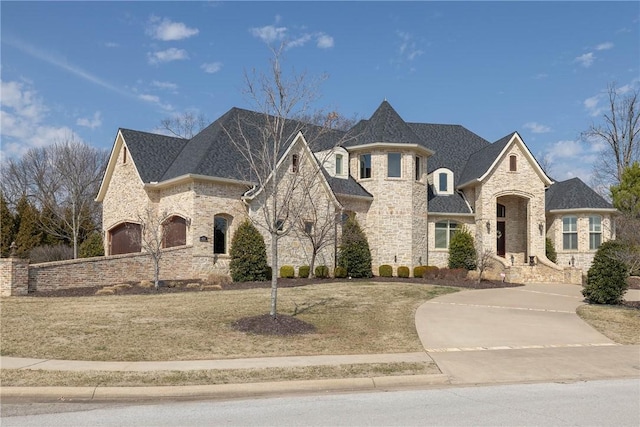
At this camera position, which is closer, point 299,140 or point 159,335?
point 159,335

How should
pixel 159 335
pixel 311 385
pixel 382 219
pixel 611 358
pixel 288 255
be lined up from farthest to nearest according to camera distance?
pixel 382 219 → pixel 288 255 → pixel 159 335 → pixel 611 358 → pixel 311 385

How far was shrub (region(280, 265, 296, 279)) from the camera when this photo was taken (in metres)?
25.5

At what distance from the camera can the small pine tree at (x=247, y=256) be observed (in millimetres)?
23688

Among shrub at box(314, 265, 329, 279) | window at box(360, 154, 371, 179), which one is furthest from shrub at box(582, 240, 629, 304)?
window at box(360, 154, 371, 179)

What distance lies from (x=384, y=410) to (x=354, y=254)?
64.6 ft

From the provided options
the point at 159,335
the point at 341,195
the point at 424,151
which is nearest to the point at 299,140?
the point at 341,195

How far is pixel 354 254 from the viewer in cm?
2712

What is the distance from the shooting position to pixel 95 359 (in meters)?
10.2

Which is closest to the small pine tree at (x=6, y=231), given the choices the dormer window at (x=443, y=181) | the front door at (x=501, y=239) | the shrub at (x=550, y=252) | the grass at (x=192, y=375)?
the dormer window at (x=443, y=181)

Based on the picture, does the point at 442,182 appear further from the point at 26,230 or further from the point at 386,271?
the point at 26,230

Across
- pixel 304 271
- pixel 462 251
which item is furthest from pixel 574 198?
pixel 304 271

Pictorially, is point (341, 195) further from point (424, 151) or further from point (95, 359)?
point (95, 359)

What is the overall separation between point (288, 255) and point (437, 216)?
990 centimetres

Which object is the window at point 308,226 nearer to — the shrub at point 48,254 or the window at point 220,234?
the window at point 220,234
